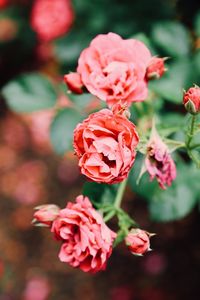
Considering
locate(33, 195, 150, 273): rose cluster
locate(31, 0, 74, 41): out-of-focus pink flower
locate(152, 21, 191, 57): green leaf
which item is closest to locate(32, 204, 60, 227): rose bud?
locate(33, 195, 150, 273): rose cluster

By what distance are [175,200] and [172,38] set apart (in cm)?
45

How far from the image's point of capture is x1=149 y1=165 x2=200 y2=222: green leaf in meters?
1.29

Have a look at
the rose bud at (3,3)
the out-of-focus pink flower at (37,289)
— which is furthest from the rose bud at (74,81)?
the rose bud at (3,3)

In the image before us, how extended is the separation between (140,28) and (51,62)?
97 cm

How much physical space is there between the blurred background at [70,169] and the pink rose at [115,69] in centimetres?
22

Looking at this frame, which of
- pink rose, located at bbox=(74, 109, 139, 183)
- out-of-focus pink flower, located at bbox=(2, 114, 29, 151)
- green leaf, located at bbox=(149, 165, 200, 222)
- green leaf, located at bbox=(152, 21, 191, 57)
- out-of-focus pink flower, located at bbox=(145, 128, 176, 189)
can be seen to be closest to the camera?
pink rose, located at bbox=(74, 109, 139, 183)

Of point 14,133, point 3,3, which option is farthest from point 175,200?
point 3,3

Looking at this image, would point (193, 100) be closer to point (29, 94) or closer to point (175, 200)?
point (175, 200)

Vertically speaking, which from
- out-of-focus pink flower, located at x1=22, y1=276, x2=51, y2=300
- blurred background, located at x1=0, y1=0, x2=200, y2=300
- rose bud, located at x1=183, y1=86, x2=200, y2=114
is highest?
rose bud, located at x1=183, y1=86, x2=200, y2=114

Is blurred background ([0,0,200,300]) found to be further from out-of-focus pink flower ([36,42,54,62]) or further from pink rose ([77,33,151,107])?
pink rose ([77,33,151,107])

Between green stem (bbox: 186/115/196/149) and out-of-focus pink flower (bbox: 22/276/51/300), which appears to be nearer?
green stem (bbox: 186/115/196/149)

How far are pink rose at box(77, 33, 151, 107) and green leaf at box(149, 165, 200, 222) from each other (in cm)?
38

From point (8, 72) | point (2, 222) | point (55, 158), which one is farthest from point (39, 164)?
point (8, 72)

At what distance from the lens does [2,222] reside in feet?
7.31
